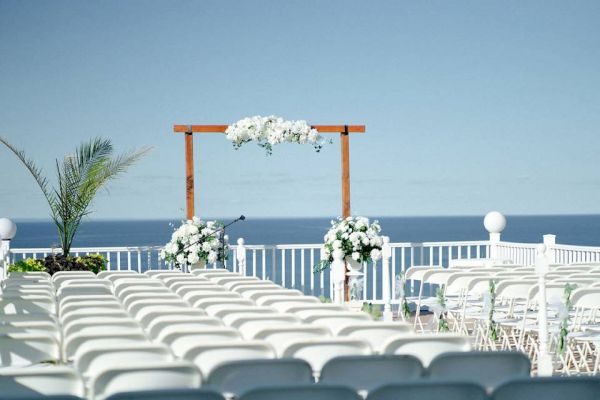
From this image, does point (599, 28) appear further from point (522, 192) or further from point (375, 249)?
point (522, 192)

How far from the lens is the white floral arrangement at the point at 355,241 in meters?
10.2

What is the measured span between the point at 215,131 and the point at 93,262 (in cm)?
235

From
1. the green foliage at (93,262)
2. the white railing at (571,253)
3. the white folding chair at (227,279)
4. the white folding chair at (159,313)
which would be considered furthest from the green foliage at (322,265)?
the white folding chair at (159,313)

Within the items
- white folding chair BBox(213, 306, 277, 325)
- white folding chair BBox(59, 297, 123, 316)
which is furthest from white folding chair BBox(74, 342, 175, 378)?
white folding chair BBox(59, 297, 123, 316)

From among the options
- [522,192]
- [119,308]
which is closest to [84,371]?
[119,308]

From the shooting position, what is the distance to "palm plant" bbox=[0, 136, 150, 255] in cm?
1198

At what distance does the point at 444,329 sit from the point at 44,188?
6371 millimetres

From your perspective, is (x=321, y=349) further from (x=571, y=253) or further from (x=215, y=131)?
(x=571, y=253)

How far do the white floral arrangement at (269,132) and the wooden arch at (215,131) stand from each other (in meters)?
0.21

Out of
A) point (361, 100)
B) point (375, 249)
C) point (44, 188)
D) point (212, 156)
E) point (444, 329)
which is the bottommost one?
point (444, 329)

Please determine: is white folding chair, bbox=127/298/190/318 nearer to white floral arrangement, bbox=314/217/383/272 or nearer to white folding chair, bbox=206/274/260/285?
white folding chair, bbox=206/274/260/285

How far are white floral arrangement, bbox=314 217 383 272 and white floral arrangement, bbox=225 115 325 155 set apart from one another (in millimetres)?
2210

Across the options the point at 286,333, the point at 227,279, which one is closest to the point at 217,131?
the point at 227,279

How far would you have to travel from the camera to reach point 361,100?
31.9 m
